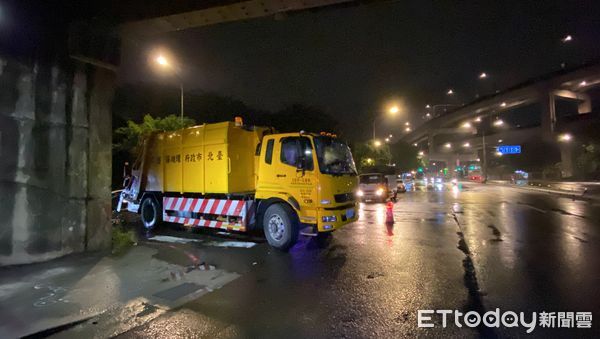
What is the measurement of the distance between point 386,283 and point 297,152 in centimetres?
385

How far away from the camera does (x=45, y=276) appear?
22.3ft

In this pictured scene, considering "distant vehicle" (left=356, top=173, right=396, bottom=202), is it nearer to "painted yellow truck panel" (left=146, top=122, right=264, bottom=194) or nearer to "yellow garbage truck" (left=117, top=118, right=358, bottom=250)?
"yellow garbage truck" (left=117, top=118, right=358, bottom=250)

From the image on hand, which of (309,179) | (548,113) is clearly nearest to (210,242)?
(309,179)

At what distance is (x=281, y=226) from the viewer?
9.19 meters

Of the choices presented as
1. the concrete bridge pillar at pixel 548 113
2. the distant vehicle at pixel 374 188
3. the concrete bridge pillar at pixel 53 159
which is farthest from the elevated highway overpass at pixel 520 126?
the concrete bridge pillar at pixel 53 159

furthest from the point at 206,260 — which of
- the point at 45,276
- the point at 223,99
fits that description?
the point at 223,99

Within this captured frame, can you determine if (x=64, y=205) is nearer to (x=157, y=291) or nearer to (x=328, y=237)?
(x=157, y=291)

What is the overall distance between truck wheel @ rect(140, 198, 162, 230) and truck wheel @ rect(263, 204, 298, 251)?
4592mm

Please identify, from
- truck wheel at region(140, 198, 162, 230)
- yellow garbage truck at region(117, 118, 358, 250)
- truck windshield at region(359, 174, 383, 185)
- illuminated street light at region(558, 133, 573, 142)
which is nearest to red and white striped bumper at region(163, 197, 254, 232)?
yellow garbage truck at region(117, 118, 358, 250)

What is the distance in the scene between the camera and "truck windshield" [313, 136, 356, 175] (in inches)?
350

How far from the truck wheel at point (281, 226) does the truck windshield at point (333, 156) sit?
1.40 meters

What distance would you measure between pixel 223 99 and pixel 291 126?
1227cm

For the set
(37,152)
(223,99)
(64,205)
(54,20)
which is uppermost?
(223,99)

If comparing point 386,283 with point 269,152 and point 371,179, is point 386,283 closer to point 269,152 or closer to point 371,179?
point 269,152
